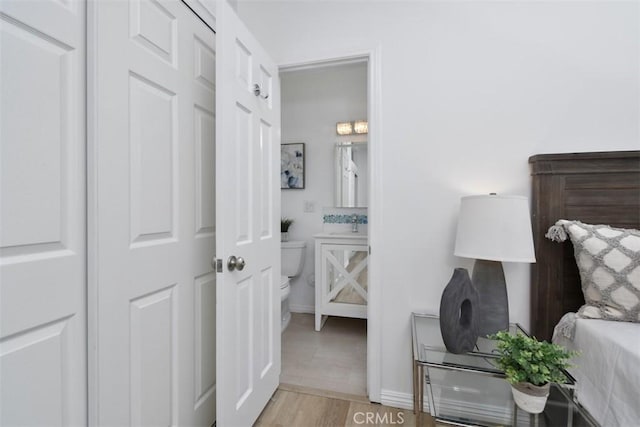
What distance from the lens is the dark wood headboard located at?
1.36 m

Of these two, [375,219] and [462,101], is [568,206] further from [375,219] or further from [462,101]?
[375,219]

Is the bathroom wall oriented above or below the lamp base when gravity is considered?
above

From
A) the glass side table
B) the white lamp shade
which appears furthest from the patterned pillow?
the glass side table

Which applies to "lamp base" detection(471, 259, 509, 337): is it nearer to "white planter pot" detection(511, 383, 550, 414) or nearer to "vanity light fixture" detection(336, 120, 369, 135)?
"white planter pot" detection(511, 383, 550, 414)

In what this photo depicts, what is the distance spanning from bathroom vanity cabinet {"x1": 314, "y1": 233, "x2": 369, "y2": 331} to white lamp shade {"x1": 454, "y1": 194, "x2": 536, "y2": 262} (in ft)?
4.13

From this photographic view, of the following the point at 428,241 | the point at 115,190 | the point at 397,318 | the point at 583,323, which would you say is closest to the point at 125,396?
the point at 115,190

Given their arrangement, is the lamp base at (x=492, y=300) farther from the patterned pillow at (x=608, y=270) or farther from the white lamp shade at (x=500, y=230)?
the patterned pillow at (x=608, y=270)

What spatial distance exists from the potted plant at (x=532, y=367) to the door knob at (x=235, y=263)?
40.4 inches

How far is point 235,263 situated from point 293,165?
6.72 ft

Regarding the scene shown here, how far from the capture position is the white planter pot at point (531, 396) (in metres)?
0.86

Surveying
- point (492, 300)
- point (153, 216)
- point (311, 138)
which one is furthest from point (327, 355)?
point (311, 138)

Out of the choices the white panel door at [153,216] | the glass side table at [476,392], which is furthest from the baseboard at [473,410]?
the white panel door at [153,216]

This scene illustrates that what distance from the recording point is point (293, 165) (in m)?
3.11

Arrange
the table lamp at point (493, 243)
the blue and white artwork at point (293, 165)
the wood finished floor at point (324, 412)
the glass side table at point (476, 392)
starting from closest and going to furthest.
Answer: the glass side table at point (476, 392)
the table lamp at point (493, 243)
the wood finished floor at point (324, 412)
the blue and white artwork at point (293, 165)
